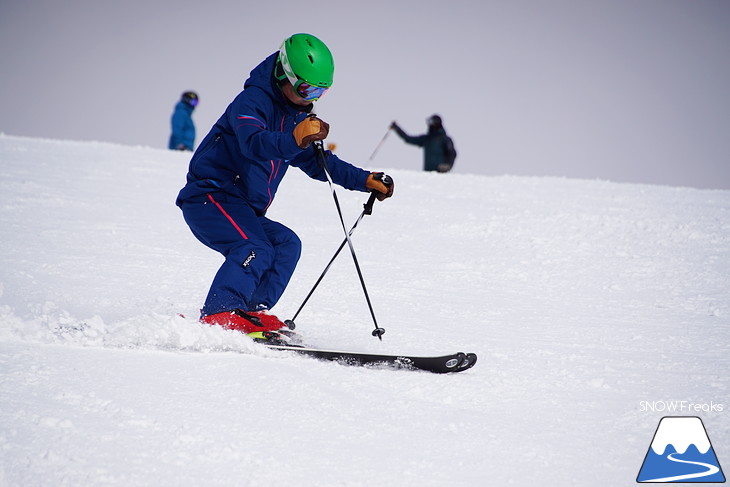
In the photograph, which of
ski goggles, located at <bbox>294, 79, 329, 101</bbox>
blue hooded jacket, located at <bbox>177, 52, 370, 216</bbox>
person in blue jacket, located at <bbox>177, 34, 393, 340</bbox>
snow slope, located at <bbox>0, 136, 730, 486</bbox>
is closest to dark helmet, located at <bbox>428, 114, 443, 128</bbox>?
snow slope, located at <bbox>0, 136, 730, 486</bbox>

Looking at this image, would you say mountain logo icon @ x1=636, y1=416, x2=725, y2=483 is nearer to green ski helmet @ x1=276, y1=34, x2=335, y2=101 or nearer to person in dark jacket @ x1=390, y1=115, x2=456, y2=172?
green ski helmet @ x1=276, y1=34, x2=335, y2=101

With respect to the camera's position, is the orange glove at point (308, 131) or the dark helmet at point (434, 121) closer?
the orange glove at point (308, 131)

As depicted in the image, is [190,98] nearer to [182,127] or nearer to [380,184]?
[182,127]

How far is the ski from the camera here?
3242 mm

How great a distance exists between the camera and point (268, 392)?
2.69 m

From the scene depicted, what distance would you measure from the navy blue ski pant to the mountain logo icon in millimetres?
2070

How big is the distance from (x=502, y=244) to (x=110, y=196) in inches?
189

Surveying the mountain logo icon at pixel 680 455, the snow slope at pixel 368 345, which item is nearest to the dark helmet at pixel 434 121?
the snow slope at pixel 368 345

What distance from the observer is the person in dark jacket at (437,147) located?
48.4 ft

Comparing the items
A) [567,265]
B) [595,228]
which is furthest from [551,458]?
[595,228]

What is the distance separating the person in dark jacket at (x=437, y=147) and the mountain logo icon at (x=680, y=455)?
12.3 meters

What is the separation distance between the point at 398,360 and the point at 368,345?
0.61 meters

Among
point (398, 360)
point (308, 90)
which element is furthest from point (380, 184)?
point (398, 360)

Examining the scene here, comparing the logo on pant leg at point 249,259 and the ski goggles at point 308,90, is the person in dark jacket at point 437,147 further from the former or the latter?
the logo on pant leg at point 249,259
